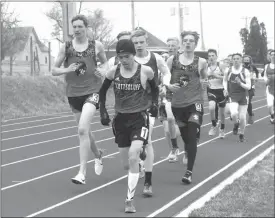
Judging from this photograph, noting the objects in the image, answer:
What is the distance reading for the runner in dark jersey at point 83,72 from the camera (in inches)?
304

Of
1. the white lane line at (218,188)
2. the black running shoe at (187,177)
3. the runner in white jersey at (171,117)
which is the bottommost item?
the white lane line at (218,188)

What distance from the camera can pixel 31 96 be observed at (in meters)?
28.0

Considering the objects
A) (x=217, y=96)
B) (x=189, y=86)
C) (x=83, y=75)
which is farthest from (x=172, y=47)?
(x=217, y=96)

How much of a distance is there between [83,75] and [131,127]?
1203 millimetres

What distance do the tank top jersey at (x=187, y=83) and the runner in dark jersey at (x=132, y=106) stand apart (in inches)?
69.6

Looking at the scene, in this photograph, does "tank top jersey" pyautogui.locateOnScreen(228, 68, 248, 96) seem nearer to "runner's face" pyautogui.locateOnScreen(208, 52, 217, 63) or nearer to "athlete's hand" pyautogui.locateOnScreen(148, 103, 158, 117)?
"runner's face" pyautogui.locateOnScreen(208, 52, 217, 63)

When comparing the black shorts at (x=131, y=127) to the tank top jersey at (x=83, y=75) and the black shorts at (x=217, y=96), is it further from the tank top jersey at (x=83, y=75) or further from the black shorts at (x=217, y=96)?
the black shorts at (x=217, y=96)

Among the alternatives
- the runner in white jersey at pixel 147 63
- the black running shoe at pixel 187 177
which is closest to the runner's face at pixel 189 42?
the runner in white jersey at pixel 147 63

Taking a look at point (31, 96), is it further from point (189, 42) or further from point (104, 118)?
point (104, 118)

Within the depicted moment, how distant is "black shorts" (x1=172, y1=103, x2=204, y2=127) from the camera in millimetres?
8766

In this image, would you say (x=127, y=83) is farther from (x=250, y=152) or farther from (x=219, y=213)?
(x=250, y=152)

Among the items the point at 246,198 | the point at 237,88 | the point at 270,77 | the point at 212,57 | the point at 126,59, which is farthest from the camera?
the point at 270,77

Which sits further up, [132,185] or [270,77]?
[270,77]

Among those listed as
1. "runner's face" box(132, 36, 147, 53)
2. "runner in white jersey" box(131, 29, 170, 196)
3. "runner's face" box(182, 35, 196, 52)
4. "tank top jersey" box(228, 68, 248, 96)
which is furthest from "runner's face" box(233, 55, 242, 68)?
"runner's face" box(132, 36, 147, 53)
